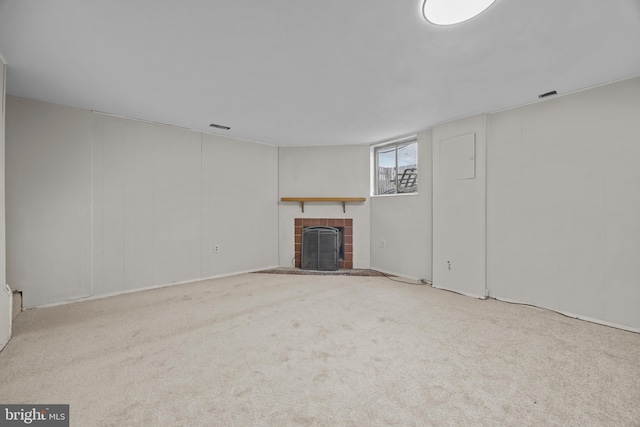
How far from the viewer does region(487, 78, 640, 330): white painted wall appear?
2.09m

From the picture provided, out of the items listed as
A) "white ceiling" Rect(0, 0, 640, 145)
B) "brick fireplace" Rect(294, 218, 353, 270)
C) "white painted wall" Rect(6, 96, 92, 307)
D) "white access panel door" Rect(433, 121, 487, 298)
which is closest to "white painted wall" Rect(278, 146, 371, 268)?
"brick fireplace" Rect(294, 218, 353, 270)

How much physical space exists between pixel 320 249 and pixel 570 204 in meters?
3.00

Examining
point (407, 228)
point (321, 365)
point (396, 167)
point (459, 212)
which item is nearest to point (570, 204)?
point (459, 212)

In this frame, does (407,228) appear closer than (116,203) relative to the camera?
No

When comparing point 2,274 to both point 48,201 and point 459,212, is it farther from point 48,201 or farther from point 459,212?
point 459,212

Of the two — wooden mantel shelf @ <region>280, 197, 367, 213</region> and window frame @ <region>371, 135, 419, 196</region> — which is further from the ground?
window frame @ <region>371, 135, 419, 196</region>

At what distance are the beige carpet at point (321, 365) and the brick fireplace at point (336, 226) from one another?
1682 millimetres

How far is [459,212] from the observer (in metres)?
3.05

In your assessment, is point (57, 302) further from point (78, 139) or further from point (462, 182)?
point (462, 182)

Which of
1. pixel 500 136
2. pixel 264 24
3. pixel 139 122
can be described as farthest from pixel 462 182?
pixel 139 122

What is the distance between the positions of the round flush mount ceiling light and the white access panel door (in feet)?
5.95

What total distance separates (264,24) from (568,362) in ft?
9.11

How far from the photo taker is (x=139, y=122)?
3.06 m

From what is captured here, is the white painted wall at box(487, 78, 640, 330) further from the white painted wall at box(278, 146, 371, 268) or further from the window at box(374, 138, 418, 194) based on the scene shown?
the white painted wall at box(278, 146, 371, 268)
